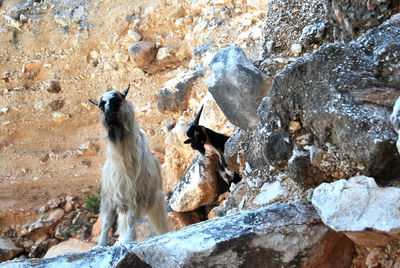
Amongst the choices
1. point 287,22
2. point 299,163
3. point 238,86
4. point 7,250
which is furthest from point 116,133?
point 7,250

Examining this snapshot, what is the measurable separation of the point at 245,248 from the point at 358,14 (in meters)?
1.53

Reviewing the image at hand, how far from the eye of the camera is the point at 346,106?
5.62 ft

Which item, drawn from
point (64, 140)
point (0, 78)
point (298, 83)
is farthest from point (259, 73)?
point (0, 78)

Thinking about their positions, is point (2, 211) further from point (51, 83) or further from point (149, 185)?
point (149, 185)

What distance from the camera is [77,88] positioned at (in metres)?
9.55

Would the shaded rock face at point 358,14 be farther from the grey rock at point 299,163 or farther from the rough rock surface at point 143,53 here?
the rough rock surface at point 143,53

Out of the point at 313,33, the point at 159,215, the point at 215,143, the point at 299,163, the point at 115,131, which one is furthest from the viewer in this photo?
the point at 215,143

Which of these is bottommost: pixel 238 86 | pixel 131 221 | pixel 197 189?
pixel 197 189

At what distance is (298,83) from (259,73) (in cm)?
116

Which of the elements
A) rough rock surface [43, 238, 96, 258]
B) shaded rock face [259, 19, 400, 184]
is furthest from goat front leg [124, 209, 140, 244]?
rough rock surface [43, 238, 96, 258]

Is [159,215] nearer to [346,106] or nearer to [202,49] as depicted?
[346,106]

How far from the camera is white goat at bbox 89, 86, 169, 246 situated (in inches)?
149

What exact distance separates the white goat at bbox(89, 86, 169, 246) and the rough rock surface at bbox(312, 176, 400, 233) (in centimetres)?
246

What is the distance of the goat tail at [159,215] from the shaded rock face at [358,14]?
8.18 ft
